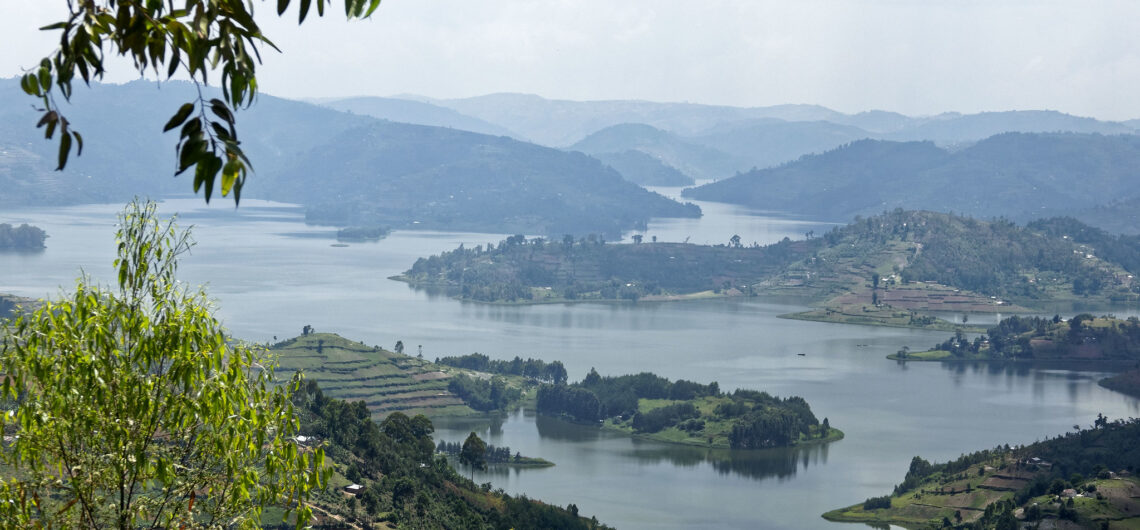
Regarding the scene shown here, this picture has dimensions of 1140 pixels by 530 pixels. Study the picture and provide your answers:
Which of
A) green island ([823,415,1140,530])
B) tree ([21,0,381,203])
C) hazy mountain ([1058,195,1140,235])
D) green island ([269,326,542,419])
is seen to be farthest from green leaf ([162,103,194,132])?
hazy mountain ([1058,195,1140,235])

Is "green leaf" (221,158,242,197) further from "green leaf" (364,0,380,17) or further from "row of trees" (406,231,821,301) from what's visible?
"row of trees" (406,231,821,301)

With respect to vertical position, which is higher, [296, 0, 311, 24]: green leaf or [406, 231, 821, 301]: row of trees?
[296, 0, 311, 24]: green leaf

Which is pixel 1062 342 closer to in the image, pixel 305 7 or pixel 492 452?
pixel 492 452

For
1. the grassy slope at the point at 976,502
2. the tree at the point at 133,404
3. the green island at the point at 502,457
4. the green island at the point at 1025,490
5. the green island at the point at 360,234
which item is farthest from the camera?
the green island at the point at 360,234

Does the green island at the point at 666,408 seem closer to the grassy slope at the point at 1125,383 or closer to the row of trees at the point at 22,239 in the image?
the grassy slope at the point at 1125,383

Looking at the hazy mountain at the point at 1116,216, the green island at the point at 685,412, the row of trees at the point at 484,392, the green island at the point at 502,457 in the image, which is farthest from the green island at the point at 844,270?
the green island at the point at 502,457

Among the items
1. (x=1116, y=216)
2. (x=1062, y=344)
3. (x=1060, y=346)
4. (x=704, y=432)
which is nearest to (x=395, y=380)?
(x=704, y=432)

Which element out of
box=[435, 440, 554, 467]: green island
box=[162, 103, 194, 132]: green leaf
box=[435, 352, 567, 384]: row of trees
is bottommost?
box=[435, 440, 554, 467]: green island
